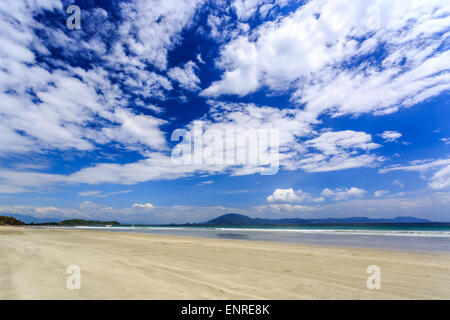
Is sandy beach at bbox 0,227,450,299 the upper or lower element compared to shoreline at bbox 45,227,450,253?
upper

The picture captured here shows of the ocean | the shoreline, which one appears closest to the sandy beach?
the shoreline

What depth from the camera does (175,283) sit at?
6.42 metres

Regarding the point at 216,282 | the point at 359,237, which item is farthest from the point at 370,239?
the point at 216,282

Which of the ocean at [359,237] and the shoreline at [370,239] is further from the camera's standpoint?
the ocean at [359,237]

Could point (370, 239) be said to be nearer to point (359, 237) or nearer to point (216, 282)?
point (359, 237)

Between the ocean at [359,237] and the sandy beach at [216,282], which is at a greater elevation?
the sandy beach at [216,282]

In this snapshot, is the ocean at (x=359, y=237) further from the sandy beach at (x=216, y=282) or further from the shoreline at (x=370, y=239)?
the sandy beach at (x=216, y=282)

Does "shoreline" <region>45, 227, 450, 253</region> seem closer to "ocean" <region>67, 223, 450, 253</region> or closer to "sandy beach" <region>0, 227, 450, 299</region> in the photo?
"ocean" <region>67, 223, 450, 253</region>

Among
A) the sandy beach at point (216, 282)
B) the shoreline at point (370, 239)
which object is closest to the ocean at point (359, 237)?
the shoreline at point (370, 239)
